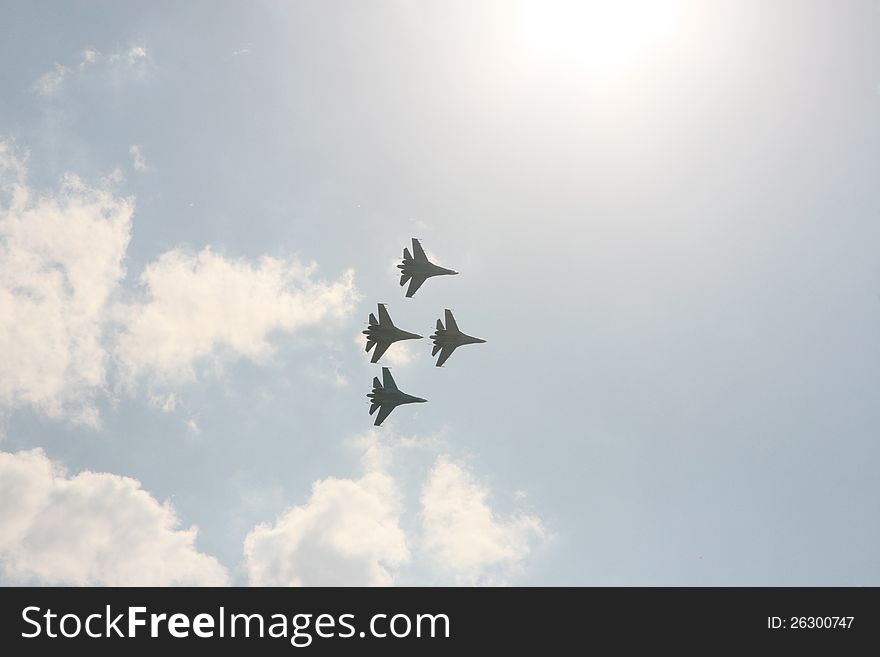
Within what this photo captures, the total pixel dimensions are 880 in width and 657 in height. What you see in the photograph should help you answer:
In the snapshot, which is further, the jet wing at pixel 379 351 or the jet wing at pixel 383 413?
the jet wing at pixel 383 413

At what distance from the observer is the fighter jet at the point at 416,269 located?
119m

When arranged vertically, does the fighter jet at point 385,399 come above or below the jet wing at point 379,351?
below

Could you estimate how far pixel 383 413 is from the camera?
403 feet

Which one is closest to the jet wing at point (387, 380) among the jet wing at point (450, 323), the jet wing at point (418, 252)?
the jet wing at point (450, 323)

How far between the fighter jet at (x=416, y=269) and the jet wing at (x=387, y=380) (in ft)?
51.7

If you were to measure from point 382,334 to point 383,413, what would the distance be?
15281 millimetres

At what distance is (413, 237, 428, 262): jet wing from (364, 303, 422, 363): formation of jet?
11.2 m

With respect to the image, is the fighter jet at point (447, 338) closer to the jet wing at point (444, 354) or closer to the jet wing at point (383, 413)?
the jet wing at point (444, 354)

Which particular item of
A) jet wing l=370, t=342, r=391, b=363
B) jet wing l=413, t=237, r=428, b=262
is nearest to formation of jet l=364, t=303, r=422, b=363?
jet wing l=370, t=342, r=391, b=363
